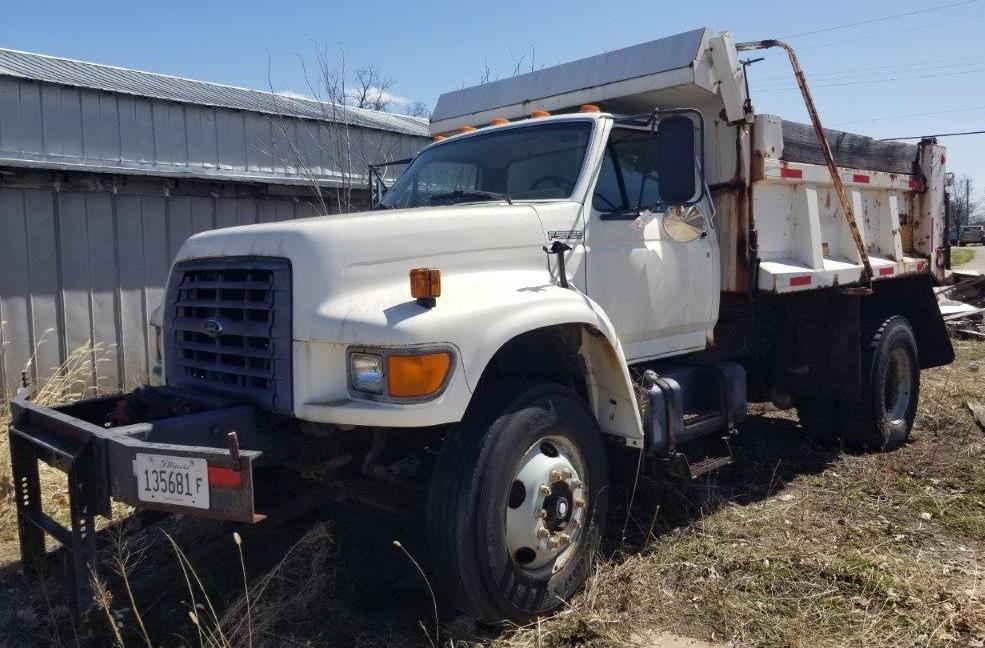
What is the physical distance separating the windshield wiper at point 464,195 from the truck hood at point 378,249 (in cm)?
33

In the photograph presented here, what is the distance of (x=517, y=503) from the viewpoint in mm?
3455

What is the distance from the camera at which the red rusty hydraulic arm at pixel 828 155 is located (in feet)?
16.4

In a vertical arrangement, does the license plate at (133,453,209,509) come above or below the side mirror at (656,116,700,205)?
below

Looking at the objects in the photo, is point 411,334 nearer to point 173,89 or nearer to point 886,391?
point 886,391

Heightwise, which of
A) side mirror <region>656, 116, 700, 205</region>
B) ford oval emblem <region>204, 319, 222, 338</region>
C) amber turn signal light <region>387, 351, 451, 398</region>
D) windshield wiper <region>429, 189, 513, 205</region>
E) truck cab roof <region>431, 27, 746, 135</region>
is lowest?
amber turn signal light <region>387, 351, 451, 398</region>

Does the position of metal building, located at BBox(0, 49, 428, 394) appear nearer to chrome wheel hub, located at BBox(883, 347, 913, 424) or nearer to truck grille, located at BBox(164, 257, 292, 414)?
truck grille, located at BBox(164, 257, 292, 414)

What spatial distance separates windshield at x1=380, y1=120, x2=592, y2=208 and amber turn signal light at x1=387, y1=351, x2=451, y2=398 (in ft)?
4.15

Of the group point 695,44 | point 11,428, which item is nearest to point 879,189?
point 695,44

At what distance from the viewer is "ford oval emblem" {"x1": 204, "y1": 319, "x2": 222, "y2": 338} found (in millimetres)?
3434

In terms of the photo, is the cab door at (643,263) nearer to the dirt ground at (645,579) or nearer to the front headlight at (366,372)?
the dirt ground at (645,579)

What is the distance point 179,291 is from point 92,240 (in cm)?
523

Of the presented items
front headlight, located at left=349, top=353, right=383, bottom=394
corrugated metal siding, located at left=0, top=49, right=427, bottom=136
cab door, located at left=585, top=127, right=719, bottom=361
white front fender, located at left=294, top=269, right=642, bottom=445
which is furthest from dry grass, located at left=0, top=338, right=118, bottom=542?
cab door, located at left=585, top=127, right=719, bottom=361

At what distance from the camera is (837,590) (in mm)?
3738

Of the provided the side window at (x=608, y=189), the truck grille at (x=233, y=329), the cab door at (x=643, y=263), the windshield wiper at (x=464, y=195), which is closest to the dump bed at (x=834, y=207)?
the cab door at (x=643, y=263)
